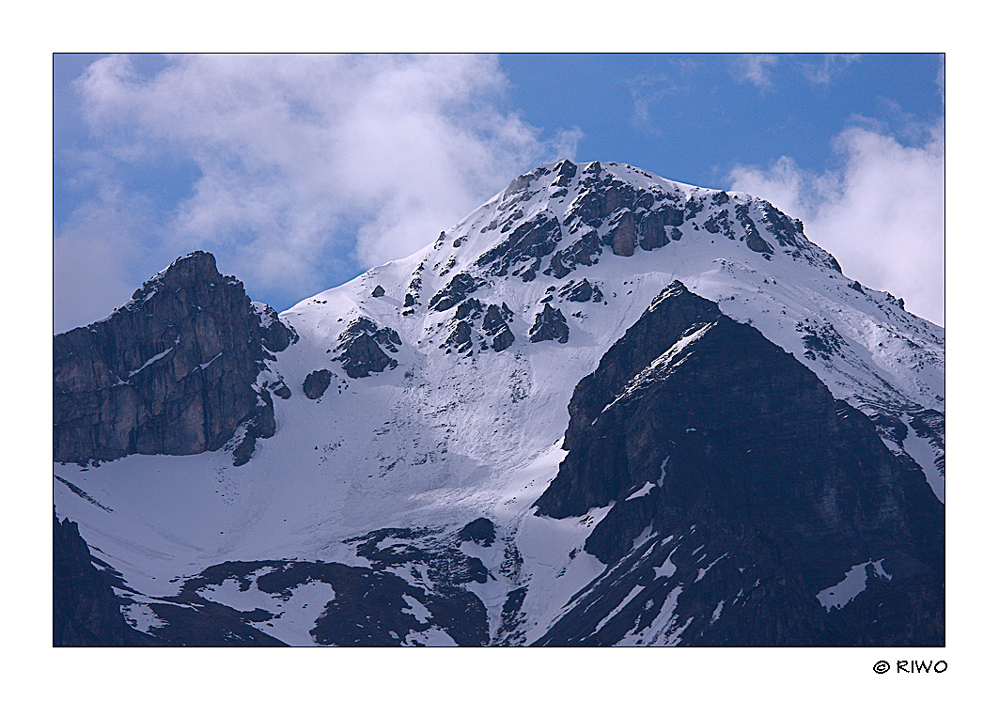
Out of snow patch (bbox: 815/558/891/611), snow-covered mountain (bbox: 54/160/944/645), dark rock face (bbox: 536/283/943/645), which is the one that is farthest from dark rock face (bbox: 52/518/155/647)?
snow patch (bbox: 815/558/891/611)

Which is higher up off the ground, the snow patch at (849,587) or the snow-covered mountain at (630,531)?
the snow-covered mountain at (630,531)

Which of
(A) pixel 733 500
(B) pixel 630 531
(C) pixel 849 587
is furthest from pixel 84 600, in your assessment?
(C) pixel 849 587

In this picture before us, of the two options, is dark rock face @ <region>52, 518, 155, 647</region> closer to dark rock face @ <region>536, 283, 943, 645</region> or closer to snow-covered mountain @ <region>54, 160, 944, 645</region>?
snow-covered mountain @ <region>54, 160, 944, 645</region>

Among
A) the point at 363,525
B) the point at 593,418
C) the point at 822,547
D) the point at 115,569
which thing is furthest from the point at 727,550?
the point at 115,569

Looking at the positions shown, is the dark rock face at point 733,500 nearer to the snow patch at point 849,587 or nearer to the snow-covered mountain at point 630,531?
the snow-covered mountain at point 630,531

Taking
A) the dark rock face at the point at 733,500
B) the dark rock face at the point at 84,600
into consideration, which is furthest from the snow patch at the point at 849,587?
the dark rock face at the point at 84,600
